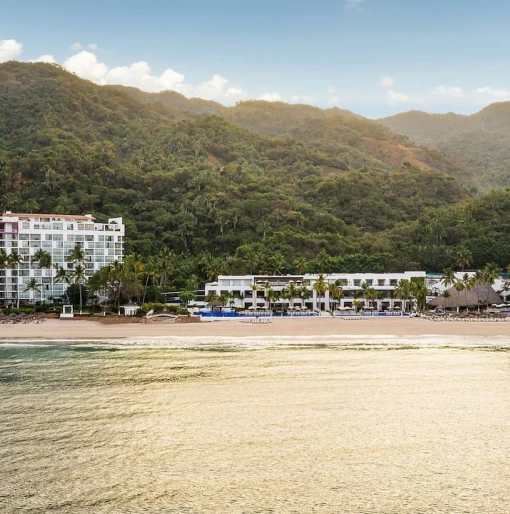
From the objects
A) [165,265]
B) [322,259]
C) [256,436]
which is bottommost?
[256,436]

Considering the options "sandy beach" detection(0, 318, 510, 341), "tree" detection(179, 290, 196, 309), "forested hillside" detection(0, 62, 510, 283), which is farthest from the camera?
"forested hillside" detection(0, 62, 510, 283)

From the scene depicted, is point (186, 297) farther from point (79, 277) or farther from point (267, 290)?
point (79, 277)

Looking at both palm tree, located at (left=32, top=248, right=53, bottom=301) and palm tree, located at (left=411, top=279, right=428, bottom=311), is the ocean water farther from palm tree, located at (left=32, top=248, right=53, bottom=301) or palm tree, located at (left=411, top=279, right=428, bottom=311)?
palm tree, located at (left=32, top=248, right=53, bottom=301)

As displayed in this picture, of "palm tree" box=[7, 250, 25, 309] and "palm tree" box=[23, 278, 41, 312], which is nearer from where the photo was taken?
"palm tree" box=[7, 250, 25, 309]

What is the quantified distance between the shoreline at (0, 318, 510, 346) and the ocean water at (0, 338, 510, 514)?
47.7ft

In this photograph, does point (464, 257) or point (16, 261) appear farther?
point (464, 257)

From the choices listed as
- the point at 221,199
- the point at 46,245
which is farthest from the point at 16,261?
the point at 221,199

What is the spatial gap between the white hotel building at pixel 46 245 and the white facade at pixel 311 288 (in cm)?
1721

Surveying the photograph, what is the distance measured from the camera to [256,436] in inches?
830

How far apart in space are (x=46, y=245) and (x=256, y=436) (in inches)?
2833

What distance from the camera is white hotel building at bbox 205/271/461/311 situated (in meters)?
86.1

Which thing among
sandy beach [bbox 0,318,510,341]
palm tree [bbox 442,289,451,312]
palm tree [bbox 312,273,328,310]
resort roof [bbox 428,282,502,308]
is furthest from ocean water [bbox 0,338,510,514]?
resort roof [bbox 428,282,502,308]

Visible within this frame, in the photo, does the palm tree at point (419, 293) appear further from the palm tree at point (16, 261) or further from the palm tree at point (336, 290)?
the palm tree at point (16, 261)

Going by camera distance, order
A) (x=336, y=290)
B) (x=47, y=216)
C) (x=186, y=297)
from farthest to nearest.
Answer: (x=47, y=216) → (x=336, y=290) → (x=186, y=297)
